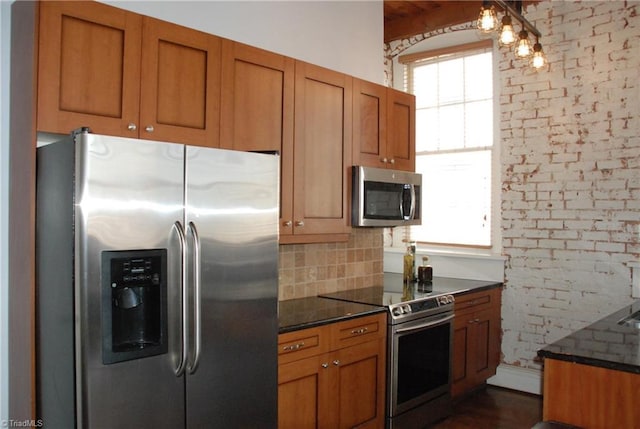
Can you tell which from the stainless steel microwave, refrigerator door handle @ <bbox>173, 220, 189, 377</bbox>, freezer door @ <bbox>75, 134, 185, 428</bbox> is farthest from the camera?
the stainless steel microwave

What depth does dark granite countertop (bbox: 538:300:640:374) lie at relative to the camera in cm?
194

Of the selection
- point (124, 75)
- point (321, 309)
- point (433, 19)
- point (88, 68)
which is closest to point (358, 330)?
point (321, 309)

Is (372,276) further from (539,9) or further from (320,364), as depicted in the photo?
(539,9)

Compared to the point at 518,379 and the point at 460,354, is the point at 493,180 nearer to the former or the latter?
the point at 460,354

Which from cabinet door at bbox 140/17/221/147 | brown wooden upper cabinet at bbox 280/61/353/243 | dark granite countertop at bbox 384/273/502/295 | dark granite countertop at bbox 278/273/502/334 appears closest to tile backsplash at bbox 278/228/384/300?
dark granite countertop at bbox 278/273/502/334

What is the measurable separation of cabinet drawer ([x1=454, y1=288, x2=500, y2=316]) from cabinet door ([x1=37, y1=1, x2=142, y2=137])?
8.82 feet

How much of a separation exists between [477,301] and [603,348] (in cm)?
202

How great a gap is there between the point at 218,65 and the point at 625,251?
3.24 m

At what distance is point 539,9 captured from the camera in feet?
14.1

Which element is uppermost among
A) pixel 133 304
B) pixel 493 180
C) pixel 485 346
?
pixel 493 180

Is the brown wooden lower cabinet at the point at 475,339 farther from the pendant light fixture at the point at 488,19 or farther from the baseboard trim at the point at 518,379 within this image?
the pendant light fixture at the point at 488,19

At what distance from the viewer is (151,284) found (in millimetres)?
1956

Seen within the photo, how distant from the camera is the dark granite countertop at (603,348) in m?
1.94

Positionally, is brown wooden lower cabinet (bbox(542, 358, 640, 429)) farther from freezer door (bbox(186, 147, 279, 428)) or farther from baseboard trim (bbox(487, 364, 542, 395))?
baseboard trim (bbox(487, 364, 542, 395))
